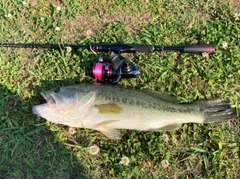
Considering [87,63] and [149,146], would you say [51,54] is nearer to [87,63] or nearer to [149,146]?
[87,63]

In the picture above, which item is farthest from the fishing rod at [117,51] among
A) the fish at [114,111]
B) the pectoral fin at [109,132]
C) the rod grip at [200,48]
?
the pectoral fin at [109,132]

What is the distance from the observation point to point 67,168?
406cm

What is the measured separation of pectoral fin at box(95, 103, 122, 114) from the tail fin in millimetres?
1047

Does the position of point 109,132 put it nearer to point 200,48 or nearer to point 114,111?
point 114,111

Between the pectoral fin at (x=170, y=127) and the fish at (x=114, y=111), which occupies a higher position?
the fish at (x=114, y=111)

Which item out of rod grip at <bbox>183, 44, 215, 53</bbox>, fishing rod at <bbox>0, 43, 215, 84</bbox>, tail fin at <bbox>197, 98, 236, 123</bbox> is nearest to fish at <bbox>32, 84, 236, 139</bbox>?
tail fin at <bbox>197, 98, 236, 123</bbox>

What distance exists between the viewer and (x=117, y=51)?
13.9ft

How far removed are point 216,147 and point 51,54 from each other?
2.59 meters

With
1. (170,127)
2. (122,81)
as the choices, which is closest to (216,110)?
(170,127)

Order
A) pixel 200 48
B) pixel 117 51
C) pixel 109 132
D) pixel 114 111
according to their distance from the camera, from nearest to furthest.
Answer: pixel 114 111 < pixel 109 132 < pixel 117 51 < pixel 200 48

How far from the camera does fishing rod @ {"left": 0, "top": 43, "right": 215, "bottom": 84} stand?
407 cm

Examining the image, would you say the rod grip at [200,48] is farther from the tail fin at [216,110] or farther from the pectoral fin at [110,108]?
the pectoral fin at [110,108]

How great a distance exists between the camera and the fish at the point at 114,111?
3877 mm

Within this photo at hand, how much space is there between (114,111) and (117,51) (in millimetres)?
838
